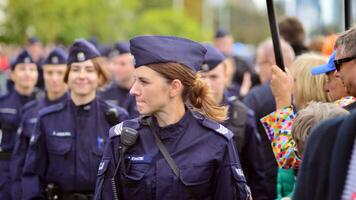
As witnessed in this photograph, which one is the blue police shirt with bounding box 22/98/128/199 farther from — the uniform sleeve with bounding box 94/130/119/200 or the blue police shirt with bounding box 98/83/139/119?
the blue police shirt with bounding box 98/83/139/119

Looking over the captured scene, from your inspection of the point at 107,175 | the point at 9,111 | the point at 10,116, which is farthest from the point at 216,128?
the point at 9,111

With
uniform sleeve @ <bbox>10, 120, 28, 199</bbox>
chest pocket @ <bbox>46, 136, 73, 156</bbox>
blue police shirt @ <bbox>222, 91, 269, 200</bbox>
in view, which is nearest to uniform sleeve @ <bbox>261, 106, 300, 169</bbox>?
blue police shirt @ <bbox>222, 91, 269, 200</bbox>

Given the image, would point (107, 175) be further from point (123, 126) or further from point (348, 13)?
point (348, 13)

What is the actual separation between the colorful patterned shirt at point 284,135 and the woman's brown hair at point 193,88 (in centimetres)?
34

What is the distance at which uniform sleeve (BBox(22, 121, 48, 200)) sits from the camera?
21.5ft

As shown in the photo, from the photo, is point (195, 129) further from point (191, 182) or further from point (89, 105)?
point (89, 105)

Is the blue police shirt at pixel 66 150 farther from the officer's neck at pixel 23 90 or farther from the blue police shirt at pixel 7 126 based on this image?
the officer's neck at pixel 23 90

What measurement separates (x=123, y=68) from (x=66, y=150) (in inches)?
192

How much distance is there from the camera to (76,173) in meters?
6.56

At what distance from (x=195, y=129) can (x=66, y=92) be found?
178 inches

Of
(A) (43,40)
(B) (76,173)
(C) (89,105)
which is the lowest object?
(A) (43,40)

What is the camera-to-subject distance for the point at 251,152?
284 inches

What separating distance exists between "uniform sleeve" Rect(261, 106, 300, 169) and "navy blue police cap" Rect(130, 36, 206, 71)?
660 millimetres

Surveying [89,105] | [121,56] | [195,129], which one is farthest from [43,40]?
[195,129]
